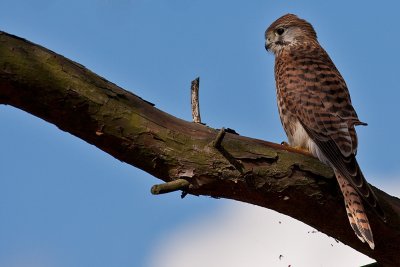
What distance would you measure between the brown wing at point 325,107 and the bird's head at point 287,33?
1.64 feet

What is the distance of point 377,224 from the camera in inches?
147

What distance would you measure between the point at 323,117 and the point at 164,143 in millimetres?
1543

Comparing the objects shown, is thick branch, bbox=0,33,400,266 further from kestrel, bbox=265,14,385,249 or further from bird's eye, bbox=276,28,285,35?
bird's eye, bbox=276,28,285,35

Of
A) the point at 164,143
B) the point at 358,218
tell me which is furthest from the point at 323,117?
the point at 164,143

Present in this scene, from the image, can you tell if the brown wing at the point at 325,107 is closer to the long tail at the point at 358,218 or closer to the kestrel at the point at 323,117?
the kestrel at the point at 323,117

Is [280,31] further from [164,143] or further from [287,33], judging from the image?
[164,143]

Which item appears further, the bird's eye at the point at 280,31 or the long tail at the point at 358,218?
the bird's eye at the point at 280,31

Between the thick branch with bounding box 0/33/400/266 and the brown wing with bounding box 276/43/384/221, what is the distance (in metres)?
0.34

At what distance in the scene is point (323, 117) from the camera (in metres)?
4.45

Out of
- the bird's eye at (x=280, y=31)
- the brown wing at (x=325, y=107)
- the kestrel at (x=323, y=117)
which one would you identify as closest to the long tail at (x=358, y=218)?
the kestrel at (x=323, y=117)

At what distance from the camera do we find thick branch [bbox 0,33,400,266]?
10.00 ft

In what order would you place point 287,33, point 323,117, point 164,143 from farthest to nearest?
point 287,33 → point 323,117 → point 164,143

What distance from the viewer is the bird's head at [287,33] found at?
233 inches

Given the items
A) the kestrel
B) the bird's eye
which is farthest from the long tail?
the bird's eye
